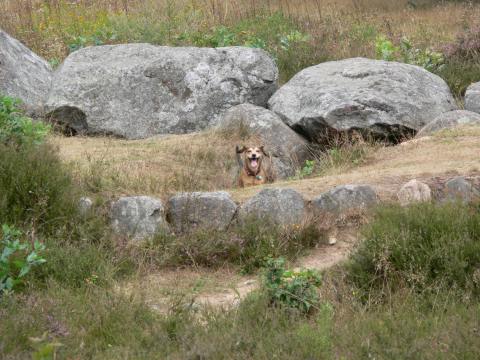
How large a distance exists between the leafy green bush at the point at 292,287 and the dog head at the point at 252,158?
4528 millimetres

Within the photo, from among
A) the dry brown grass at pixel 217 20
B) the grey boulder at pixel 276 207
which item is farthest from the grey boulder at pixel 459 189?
the dry brown grass at pixel 217 20

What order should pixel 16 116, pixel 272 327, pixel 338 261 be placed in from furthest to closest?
pixel 16 116 < pixel 338 261 < pixel 272 327

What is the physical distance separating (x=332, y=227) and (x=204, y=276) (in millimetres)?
1332

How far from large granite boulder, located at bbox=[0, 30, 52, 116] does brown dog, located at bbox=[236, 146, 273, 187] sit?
3.00m

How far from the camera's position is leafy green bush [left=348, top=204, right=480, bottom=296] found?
258 inches

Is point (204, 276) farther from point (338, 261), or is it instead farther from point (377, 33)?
point (377, 33)

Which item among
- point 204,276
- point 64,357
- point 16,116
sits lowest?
point 204,276

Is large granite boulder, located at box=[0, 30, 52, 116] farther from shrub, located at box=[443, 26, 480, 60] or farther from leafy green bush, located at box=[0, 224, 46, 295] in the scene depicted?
shrub, located at box=[443, 26, 480, 60]

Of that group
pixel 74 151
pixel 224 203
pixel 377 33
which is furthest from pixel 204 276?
pixel 377 33

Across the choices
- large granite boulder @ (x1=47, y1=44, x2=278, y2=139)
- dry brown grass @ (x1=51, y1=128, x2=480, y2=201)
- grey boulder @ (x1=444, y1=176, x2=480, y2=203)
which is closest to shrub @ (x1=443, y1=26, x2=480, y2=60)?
large granite boulder @ (x1=47, y1=44, x2=278, y2=139)

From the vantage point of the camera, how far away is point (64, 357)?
5504 millimetres

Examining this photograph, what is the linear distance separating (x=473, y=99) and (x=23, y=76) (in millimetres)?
6328

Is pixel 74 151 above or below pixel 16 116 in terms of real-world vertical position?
below

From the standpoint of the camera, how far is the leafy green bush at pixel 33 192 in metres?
7.95
